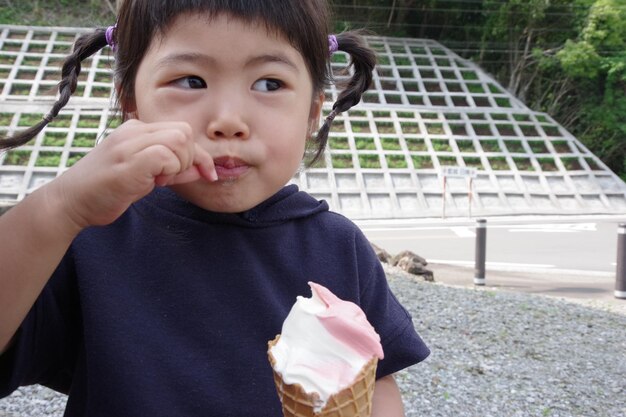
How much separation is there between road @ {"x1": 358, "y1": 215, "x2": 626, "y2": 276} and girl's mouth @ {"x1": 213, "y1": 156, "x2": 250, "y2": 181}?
7.76 m

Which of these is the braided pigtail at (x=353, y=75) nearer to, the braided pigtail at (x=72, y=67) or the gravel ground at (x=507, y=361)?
the braided pigtail at (x=72, y=67)

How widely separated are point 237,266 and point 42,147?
14.2 metres

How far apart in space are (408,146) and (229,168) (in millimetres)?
A: 15020

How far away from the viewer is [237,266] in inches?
51.2

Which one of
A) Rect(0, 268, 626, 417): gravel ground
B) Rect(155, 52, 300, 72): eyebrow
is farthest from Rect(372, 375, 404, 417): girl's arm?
Rect(0, 268, 626, 417): gravel ground

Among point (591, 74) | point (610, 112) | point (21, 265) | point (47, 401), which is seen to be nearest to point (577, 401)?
point (47, 401)

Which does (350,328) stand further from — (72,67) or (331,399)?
(72,67)

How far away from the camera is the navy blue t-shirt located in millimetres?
1182

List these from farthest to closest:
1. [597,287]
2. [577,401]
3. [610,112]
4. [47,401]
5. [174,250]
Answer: [610,112] < [597,287] < [577,401] < [47,401] < [174,250]

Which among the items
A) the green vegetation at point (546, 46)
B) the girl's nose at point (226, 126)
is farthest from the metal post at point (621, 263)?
the green vegetation at point (546, 46)

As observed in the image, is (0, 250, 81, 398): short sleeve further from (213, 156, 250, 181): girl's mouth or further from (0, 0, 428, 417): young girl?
A: (213, 156, 250, 181): girl's mouth

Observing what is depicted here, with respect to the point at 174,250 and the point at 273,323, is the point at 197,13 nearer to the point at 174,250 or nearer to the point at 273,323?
the point at 174,250

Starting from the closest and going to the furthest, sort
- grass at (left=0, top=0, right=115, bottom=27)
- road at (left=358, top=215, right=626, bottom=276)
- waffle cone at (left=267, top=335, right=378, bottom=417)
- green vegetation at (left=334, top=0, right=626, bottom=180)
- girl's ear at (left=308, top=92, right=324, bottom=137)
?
1. waffle cone at (left=267, top=335, right=378, bottom=417)
2. girl's ear at (left=308, top=92, right=324, bottom=137)
3. road at (left=358, top=215, right=626, bottom=276)
4. green vegetation at (left=334, top=0, right=626, bottom=180)
5. grass at (left=0, top=0, right=115, bottom=27)

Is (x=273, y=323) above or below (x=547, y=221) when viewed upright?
above
